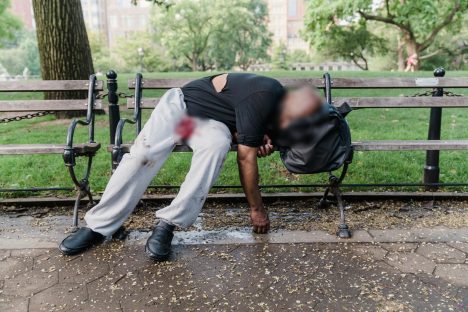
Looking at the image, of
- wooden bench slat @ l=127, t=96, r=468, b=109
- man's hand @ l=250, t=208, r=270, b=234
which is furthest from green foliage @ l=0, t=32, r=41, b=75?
man's hand @ l=250, t=208, r=270, b=234

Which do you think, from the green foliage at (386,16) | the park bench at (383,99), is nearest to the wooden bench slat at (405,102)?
the park bench at (383,99)

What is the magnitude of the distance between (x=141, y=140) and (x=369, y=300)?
5.39ft

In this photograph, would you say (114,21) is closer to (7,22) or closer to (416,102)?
(7,22)

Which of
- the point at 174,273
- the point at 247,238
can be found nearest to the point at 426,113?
the point at 247,238

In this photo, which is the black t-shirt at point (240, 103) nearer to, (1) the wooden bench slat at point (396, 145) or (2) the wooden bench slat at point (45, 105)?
(1) the wooden bench slat at point (396, 145)

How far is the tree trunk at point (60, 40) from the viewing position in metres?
6.90

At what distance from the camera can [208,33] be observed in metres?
52.1

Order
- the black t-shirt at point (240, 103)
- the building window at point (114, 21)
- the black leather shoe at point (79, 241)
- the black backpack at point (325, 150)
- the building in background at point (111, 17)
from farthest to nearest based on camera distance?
the building window at point (114, 21)
the building in background at point (111, 17)
the black leather shoe at point (79, 241)
the black backpack at point (325, 150)
the black t-shirt at point (240, 103)

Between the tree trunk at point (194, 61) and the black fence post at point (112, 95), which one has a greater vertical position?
the black fence post at point (112, 95)

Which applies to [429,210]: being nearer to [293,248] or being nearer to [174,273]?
[293,248]

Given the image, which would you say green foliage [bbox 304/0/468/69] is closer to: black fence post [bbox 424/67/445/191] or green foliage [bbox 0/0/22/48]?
green foliage [bbox 0/0/22/48]

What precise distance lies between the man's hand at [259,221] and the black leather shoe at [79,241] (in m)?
1.00

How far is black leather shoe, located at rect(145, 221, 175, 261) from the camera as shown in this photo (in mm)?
2939

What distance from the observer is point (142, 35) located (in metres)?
56.1
